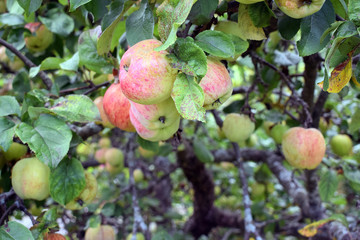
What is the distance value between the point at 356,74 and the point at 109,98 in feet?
1.94

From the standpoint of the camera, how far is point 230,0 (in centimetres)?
84

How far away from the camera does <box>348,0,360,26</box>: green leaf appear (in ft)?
1.97

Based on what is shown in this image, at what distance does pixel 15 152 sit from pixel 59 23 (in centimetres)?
57

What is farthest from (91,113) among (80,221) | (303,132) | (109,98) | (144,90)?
(80,221)

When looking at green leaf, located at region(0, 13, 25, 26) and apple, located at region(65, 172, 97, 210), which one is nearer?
apple, located at region(65, 172, 97, 210)

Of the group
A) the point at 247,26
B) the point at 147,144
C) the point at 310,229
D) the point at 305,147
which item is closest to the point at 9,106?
the point at 147,144

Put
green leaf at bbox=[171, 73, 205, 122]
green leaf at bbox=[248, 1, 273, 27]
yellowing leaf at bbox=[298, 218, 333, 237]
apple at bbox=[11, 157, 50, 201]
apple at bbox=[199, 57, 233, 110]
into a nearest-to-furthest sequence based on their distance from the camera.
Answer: green leaf at bbox=[171, 73, 205, 122]
apple at bbox=[199, 57, 233, 110]
green leaf at bbox=[248, 1, 273, 27]
apple at bbox=[11, 157, 50, 201]
yellowing leaf at bbox=[298, 218, 333, 237]

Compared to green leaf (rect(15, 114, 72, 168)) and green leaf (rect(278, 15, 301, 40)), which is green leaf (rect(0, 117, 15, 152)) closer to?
green leaf (rect(15, 114, 72, 168))

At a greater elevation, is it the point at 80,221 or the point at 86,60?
the point at 86,60

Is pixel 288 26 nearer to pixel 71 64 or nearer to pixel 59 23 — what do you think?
pixel 71 64

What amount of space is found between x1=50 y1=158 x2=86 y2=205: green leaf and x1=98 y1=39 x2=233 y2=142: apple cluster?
0.33 meters

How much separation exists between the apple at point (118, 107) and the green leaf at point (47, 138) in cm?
12

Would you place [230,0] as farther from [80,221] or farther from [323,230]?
[80,221]

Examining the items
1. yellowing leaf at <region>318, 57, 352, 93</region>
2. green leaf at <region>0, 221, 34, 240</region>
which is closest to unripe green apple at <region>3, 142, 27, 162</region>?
green leaf at <region>0, 221, 34, 240</region>
